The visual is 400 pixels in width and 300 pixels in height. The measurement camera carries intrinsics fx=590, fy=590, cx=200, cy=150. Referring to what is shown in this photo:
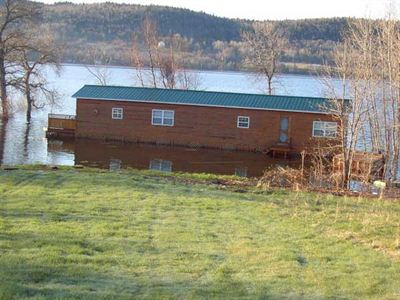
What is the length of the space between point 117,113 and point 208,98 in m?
5.90

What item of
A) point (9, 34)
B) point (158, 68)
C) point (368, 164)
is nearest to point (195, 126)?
point (368, 164)

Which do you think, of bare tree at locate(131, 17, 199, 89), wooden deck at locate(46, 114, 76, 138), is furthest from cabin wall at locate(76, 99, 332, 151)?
bare tree at locate(131, 17, 199, 89)

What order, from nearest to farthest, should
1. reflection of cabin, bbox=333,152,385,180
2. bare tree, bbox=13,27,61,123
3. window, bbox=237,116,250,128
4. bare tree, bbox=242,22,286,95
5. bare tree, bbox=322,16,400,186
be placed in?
bare tree, bbox=322,16,400,186 < reflection of cabin, bbox=333,152,385,180 < window, bbox=237,116,250,128 < bare tree, bbox=13,27,61,123 < bare tree, bbox=242,22,286,95

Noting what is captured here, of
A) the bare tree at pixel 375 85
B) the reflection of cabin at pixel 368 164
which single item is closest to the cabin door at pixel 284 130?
the bare tree at pixel 375 85

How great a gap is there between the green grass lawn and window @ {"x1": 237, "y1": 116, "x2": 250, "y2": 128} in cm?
2047

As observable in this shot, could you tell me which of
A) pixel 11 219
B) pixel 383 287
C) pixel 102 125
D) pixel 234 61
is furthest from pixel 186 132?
pixel 234 61

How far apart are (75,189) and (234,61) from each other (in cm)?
9326

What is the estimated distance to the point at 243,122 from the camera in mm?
→ 35062

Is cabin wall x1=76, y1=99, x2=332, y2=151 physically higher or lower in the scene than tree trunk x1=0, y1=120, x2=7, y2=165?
higher

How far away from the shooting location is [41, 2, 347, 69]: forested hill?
316 feet

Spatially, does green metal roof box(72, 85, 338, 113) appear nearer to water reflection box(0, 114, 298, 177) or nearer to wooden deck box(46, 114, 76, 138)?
wooden deck box(46, 114, 76, 138)

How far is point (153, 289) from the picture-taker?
251 inches

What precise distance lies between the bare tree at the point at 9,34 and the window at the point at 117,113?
39.7ft

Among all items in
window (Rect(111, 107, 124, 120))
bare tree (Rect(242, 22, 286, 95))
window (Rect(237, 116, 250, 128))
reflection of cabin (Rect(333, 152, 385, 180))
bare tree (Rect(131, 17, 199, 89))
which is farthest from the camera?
bare tree (Rect(131, 17, 199, 89))
